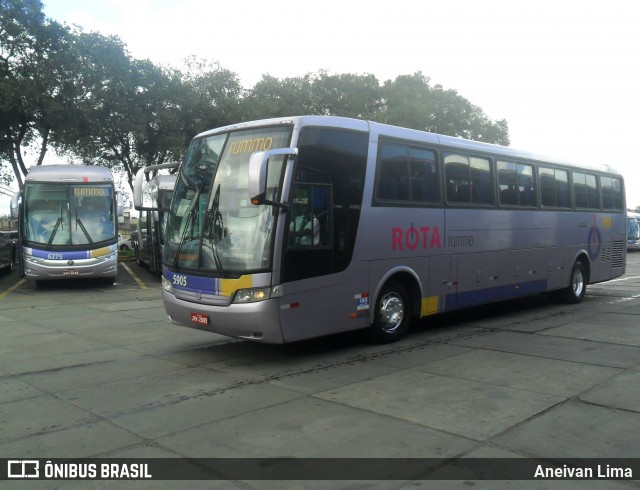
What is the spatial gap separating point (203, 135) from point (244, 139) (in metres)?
1.00

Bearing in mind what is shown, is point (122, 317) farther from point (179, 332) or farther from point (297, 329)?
point (297, 329)

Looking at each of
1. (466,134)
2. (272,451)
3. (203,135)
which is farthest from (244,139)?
(466,134)

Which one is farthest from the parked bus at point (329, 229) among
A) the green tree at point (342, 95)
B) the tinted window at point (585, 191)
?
the green tree at point (342, 95)

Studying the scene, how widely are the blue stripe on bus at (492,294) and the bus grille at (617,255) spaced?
3.90m

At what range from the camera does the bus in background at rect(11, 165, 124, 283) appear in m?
17.5

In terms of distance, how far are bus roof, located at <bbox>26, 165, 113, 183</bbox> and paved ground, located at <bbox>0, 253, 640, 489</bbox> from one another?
7772mm

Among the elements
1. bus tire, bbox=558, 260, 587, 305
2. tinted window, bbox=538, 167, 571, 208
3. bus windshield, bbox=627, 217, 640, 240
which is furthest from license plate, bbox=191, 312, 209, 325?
bus windshield, bbox=627, 217, 640, 240

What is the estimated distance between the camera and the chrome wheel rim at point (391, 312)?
9.29 meters

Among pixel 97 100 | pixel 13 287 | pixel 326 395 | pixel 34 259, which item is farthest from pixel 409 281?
pixel 97 100

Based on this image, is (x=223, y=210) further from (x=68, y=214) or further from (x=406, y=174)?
(x=68, y=214)

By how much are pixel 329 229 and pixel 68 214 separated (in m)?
12.4

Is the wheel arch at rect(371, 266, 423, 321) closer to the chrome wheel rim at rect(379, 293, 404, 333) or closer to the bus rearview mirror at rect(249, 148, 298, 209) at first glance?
the chrome wheel rim at rect(379, 293, 404, 333)

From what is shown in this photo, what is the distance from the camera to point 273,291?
7.56 m

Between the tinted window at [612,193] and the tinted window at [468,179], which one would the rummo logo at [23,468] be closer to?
the tinted window at [468,179]
